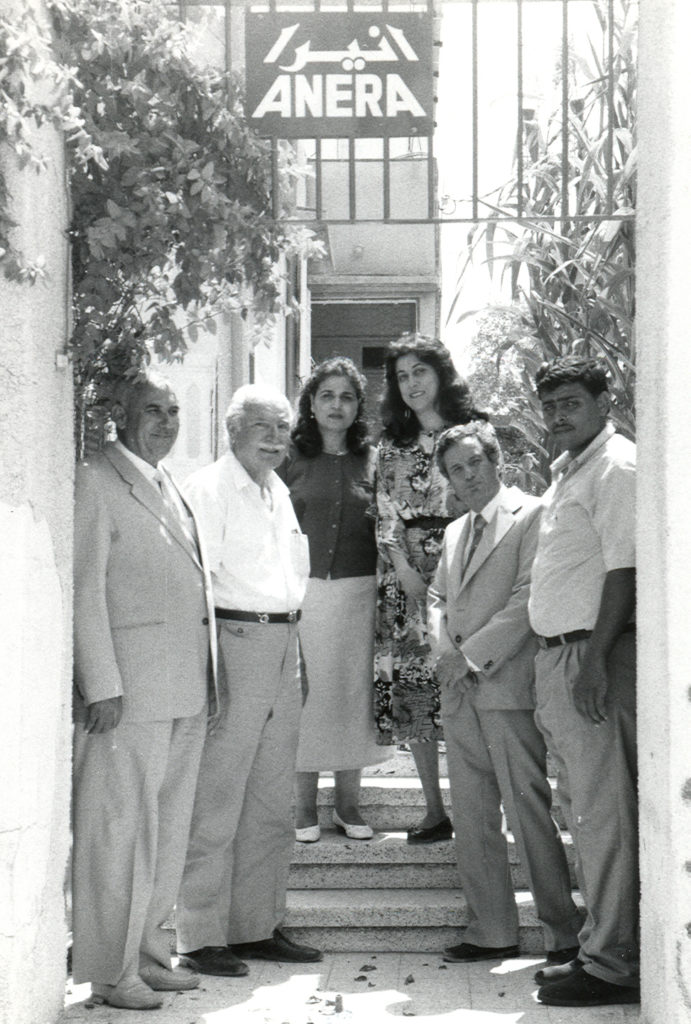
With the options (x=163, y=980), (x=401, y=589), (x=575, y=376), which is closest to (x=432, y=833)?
(x=401, y=589)

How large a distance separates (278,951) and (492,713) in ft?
3.82

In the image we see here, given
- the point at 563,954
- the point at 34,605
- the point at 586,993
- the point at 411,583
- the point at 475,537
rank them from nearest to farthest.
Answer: the point at 34,605 < the point at 586,993 < the point at 563,954 < the point at 475,537 < the point at 411,583

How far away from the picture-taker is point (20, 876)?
425cm

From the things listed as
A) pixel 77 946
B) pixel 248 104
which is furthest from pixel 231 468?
pixel 77 946

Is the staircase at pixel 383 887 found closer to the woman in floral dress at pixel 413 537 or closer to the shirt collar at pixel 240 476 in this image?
the woman in floral dress at pixel 413 537

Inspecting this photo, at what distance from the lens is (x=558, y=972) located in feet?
16.0

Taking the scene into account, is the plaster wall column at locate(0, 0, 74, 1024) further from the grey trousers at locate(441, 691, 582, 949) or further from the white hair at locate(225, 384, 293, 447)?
the grey trousers at locate(441, 691, 582, 949)

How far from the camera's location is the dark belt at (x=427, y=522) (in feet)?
19.7

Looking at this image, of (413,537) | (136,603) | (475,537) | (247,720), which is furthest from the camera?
(413,537)

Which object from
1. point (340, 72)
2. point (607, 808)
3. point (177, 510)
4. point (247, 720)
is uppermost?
point (340, 72)

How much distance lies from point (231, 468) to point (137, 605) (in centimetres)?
79

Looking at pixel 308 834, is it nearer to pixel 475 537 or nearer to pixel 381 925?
pixel 381 925

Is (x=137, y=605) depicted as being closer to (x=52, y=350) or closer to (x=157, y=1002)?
(x=52, y=350)

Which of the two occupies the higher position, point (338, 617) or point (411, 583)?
point (411, 583)
